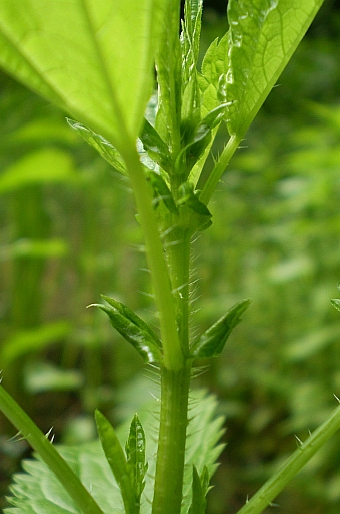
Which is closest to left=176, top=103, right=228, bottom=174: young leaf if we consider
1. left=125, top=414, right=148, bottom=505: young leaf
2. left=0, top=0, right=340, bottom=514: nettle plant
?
left=0, top=0, right=340, bottom=514: nettle plant

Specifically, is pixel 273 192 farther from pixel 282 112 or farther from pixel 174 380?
pixel 174 380

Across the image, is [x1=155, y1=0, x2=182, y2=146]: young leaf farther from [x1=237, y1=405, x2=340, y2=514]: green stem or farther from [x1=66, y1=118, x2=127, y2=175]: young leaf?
[x1=237, y1=405, x2=340, y2=514]: green stem

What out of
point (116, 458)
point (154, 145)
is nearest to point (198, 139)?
point (154, 145)

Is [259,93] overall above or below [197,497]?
above

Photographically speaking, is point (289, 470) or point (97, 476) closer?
point (289, 470)

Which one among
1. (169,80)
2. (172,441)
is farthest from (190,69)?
(172,441)

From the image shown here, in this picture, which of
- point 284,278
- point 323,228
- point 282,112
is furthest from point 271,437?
point 282,112

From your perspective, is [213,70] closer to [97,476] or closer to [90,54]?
[90,54]
